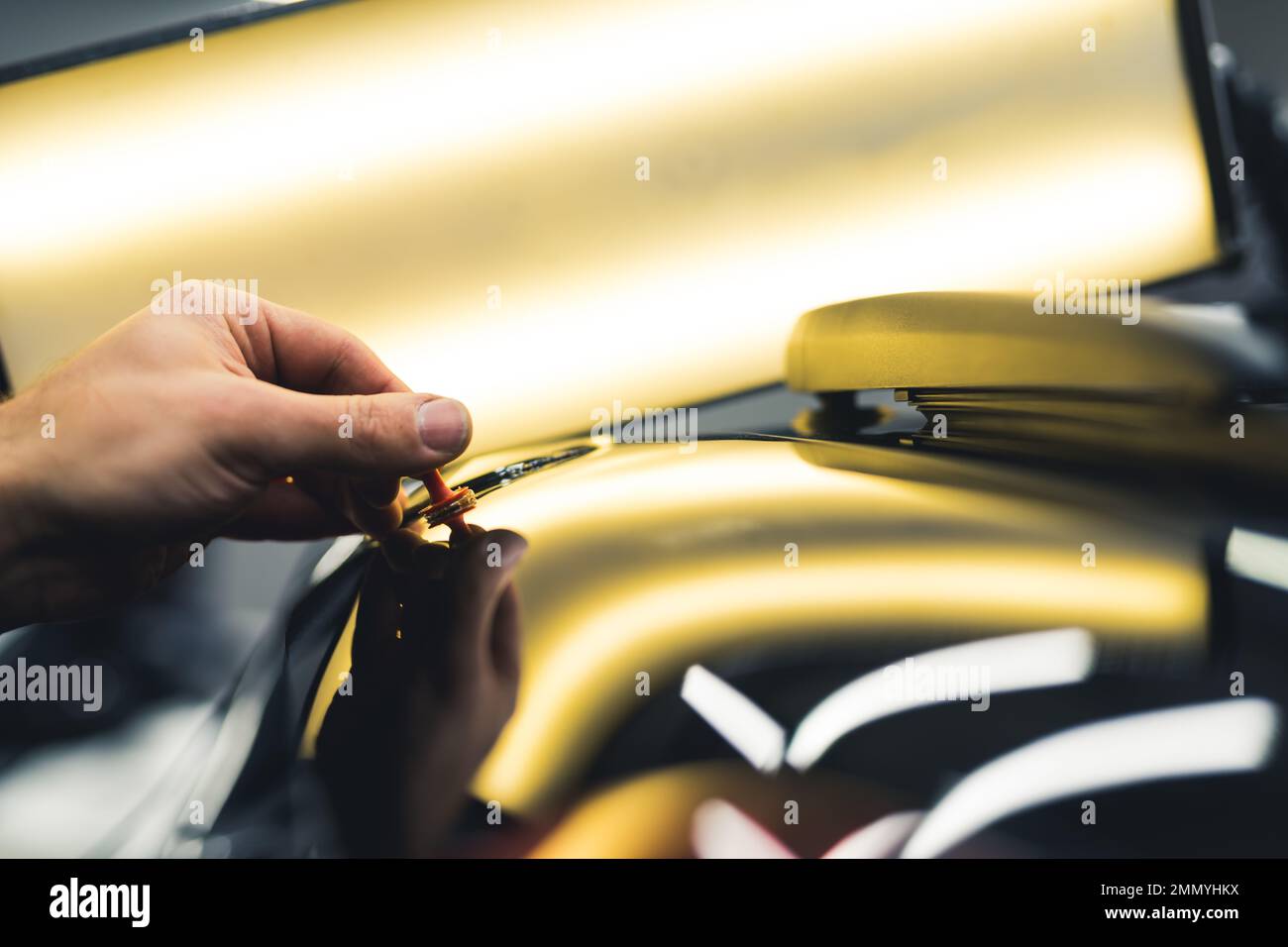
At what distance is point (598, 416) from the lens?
697mm

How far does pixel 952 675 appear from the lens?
0.38 m

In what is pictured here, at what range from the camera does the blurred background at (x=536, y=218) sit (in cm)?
67

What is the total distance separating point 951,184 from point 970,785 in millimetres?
575

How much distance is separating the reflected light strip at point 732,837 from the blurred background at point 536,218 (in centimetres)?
42

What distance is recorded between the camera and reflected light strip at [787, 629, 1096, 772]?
0.36 metres

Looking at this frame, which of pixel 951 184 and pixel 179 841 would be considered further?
pixel 951 184

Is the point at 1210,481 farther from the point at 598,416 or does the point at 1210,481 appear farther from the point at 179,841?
the point at 179,841

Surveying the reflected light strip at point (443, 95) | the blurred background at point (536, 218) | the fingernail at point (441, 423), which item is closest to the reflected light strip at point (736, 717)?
the fingernail at point (441, 423)

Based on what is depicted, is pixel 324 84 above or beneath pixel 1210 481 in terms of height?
above

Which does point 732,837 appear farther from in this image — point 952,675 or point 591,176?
point 591,176

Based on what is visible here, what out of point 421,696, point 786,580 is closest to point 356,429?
point 421,696

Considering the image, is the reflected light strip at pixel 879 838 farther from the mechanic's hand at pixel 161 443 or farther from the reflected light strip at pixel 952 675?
the mechanic's hand at pixel 161 443
